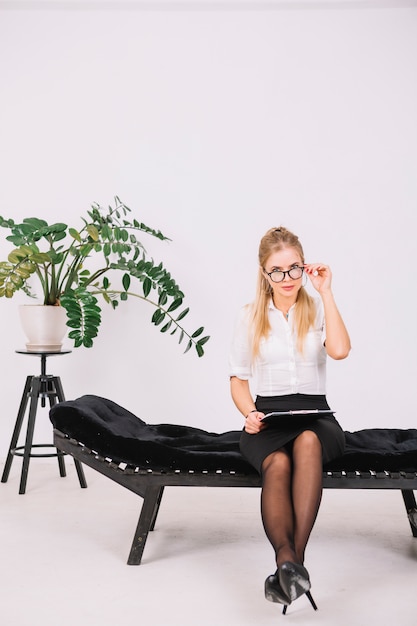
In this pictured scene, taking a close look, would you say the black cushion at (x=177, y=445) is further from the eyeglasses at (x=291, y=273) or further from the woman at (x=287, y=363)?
the eyeglasses at (x=291, y=273)

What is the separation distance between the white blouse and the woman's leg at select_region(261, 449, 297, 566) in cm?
32

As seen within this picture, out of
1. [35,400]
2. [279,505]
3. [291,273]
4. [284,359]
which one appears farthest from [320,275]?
[35,400]

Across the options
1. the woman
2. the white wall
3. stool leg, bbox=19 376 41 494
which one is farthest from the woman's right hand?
the white wall

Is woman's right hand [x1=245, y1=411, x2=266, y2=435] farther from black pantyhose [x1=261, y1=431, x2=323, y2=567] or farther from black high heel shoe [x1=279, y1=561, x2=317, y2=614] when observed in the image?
black high heel shoe [x1=279, y1=561, x2=317, y2=614]

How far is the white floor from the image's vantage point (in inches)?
85.5

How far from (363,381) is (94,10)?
2.70m

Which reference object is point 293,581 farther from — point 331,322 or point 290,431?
point 331,322

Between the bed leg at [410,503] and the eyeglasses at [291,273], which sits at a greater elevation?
the eyeglasses at [291,273]

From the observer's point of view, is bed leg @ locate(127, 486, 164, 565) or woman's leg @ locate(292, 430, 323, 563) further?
bed leg @ locate(127, 486, 164, 565)

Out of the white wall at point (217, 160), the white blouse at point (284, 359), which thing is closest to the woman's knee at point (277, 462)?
the white blouse at point (284, 359)

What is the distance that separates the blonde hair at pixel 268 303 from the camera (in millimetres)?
2646

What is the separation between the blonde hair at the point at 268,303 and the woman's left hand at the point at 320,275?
5cm

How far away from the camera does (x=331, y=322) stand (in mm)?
2578

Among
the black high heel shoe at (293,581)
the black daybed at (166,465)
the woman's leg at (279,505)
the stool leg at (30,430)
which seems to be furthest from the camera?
the stool leg at (30,430)
